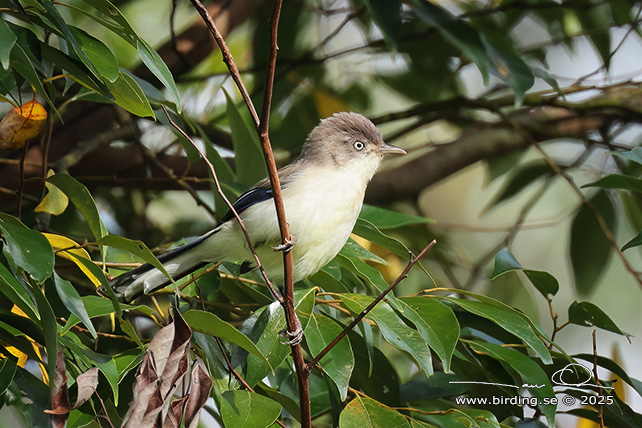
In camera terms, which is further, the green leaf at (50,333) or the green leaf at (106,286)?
the green leaf at (106,286)

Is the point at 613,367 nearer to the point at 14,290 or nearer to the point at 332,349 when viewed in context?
the point at 332,349

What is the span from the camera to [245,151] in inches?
144

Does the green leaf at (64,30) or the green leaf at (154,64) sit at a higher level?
the green leaf at (154,64)

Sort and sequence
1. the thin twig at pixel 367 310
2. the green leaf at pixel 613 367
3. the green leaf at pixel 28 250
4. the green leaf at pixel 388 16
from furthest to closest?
the green leaf at pixel 388 16 → the green leaf at pixel 613 367 → the thin twig at pixel 367 310 → the green leaf at pixel 28 250

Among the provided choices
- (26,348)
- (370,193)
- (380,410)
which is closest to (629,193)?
(370,193)

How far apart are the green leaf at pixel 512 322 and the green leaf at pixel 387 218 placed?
67 centimetres

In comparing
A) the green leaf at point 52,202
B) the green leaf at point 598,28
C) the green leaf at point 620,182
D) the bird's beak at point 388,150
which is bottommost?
the green leaf at point 52,202

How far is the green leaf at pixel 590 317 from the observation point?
2.78 metres

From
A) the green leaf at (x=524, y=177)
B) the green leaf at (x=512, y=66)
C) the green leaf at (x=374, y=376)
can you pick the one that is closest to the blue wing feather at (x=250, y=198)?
the green leaf at (x=374, y=376)

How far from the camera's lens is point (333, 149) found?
11.7 ft

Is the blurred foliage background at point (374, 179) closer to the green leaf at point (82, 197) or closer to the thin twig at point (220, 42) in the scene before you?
the green leaf at point (82, 197)

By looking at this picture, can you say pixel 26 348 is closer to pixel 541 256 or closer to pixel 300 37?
pixel 300 37

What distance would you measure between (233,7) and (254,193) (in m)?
2.18
